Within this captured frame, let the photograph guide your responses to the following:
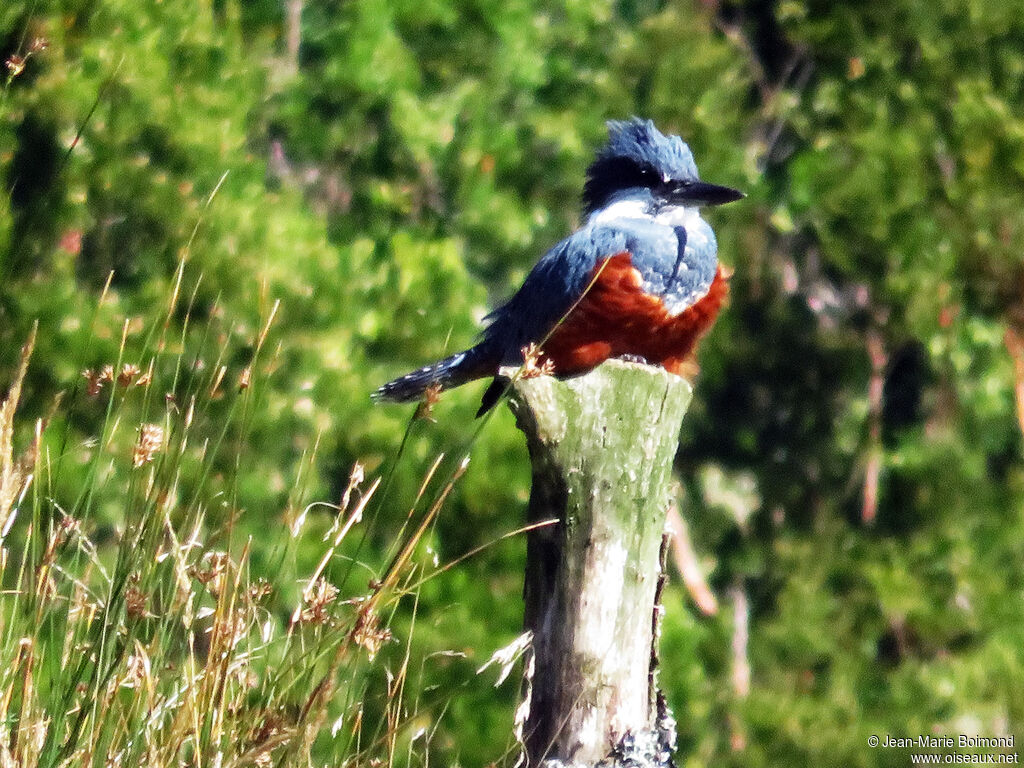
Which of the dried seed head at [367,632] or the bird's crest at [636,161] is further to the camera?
the bird's crest at [636,161]

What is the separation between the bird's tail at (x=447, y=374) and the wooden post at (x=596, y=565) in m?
2.08

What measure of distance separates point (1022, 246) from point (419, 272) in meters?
2.70

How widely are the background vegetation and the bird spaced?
45 centimetres

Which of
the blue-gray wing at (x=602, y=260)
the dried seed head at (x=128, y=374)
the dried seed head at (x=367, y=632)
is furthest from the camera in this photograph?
the blue-gray wing at (x=602, y=260)

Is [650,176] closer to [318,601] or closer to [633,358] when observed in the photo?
[633,358]

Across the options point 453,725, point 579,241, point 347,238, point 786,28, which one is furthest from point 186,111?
point 786,28

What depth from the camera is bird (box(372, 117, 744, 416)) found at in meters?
4.04

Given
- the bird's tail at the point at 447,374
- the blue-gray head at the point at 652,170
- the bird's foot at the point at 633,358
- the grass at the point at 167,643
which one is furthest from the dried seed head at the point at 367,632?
the blue-gray head at the point at 652,170

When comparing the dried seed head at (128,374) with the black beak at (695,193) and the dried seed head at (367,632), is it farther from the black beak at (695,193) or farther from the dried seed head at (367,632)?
the black beak at (695,193)

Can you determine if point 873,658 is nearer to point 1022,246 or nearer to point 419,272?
point 1022,246

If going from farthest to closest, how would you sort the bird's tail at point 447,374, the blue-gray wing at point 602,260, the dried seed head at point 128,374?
the bird's tail at point 447,374 < the blue-gray wing at point 602,260 < the dried seed head at point 128,374

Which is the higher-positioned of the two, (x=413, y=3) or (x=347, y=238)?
Answer: (x=413, y=3)

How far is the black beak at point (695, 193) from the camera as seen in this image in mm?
4570

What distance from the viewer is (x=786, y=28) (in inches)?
276
